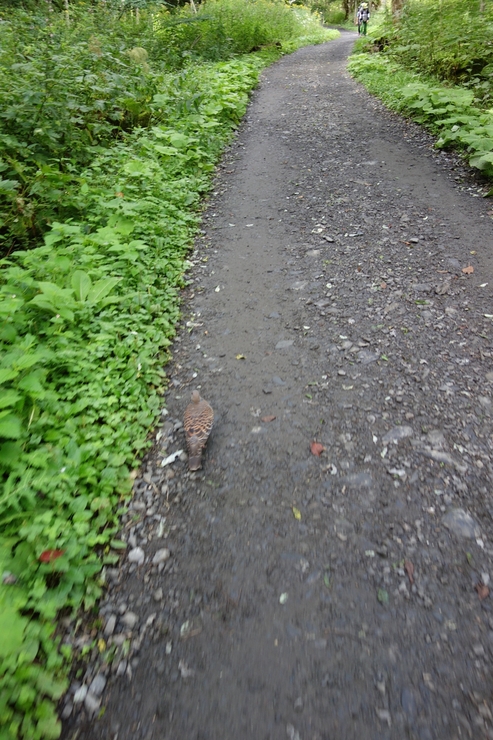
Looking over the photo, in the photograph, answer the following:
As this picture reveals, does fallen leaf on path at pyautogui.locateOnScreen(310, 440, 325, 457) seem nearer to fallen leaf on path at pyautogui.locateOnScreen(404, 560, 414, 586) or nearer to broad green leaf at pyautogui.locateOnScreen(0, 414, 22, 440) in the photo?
fallen leaf on path at pyautogui.locateOnScreen(404, 560, 414, 586)

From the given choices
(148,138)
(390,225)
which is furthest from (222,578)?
(148,138)

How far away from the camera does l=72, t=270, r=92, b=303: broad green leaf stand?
11.3ft

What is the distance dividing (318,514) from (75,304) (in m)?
2.41

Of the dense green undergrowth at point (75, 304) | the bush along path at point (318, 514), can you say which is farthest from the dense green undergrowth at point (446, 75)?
the dense green undergrowth at point (75, 304)

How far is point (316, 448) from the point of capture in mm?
2693

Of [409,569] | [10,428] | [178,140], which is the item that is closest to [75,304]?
[10,428]

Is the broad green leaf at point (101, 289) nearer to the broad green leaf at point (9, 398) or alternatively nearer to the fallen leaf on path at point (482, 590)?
the broad green leaf at point (9, 398)

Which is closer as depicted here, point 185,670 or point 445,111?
point 185,670

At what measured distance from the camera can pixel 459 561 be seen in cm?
206

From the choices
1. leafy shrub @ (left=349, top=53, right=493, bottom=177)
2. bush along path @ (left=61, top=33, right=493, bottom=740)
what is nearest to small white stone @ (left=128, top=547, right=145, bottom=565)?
bush along path @ (left=61, top=33, right=493, bottom=740)

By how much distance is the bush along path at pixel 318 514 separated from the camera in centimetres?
171

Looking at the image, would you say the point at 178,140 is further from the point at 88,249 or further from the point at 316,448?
the point at 316,448

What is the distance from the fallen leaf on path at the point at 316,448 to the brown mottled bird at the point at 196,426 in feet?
2.23

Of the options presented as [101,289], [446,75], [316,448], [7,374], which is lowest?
[316,448]
